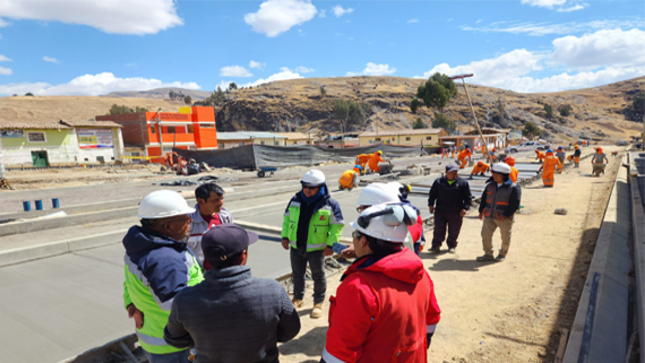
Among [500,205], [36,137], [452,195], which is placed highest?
[36,137]

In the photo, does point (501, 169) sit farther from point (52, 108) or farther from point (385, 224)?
point (52, 108)

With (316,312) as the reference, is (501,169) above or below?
above

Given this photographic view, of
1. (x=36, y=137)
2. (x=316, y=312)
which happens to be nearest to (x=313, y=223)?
(x=316, y=312)

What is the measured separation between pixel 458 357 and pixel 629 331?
2.61 m

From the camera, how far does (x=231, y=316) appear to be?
1626mm

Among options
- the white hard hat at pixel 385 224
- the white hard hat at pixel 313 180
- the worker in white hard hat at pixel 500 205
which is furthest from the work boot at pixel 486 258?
the white hard hat at pixel 385 224

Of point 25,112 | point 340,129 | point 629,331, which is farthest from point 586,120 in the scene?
point 25,112

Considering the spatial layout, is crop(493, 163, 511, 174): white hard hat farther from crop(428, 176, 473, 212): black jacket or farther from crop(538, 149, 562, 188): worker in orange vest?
crop(538, 149, 562, 188): worker in orange vest

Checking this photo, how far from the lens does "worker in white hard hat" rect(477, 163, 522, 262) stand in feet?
19.0

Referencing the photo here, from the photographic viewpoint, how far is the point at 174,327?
5.68ft

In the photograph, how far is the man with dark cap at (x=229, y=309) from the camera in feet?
5.32

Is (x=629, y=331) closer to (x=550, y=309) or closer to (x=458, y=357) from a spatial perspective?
(x=550, y=309)

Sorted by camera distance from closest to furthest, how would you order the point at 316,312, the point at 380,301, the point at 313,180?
1. the point at 380,301
2. the point at 313,180
3. the point at 316,312

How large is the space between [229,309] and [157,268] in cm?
54
